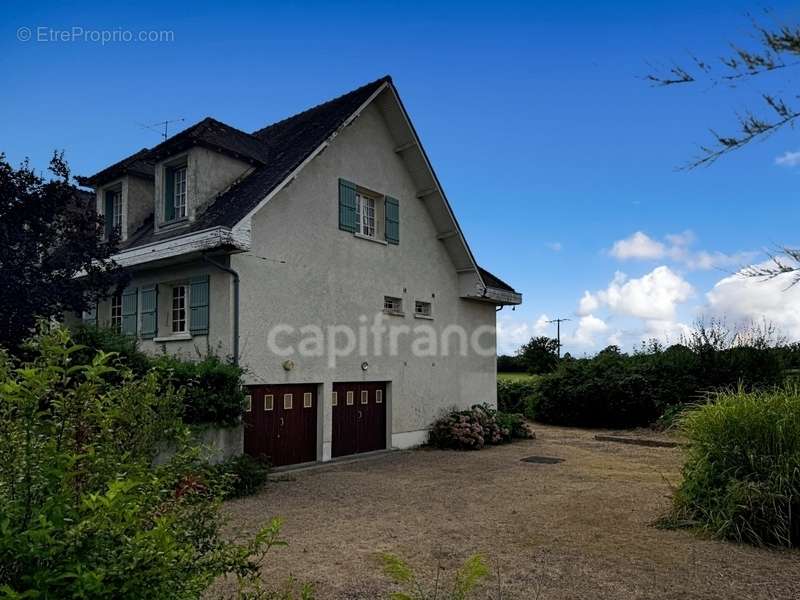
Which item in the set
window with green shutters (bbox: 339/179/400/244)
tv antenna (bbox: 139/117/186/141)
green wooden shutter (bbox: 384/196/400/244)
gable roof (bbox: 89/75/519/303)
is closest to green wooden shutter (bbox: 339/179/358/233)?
window with green shutters (bbox: 339/179/400/244)

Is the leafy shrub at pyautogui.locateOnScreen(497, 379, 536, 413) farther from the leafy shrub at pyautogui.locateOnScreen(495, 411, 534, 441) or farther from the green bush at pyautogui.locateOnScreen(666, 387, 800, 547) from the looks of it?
the green bush at pyautogui.locateOnScreen(666, 387, 800, 547)

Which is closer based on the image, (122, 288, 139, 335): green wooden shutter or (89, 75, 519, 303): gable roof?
(89, 75, 519, 303): gable roof

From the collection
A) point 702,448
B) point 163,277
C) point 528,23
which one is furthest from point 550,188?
point 163,277

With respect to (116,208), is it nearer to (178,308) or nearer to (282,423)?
(178,308)

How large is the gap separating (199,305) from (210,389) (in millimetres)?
2064

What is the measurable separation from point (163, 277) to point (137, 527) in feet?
35.7

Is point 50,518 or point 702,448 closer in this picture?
point 50,518

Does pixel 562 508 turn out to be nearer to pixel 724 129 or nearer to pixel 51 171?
pixel 724 129

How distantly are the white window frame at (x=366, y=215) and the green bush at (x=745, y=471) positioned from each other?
8.67 m

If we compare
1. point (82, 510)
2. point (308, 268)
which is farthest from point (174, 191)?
point (82, 510)

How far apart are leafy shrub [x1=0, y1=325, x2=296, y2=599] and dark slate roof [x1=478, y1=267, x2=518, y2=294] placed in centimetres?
1539

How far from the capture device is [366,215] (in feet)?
47.7

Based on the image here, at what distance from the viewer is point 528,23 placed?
7.26 meters

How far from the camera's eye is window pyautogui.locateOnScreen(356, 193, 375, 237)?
1417cm
